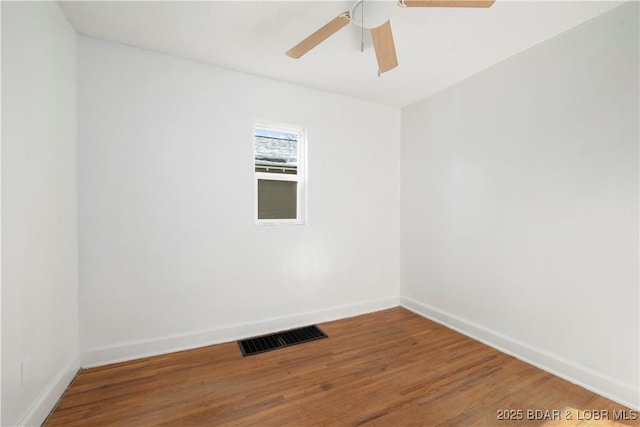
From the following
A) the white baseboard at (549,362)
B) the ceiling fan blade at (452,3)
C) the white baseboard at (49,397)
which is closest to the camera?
the ceiling fan blade at (452,3)

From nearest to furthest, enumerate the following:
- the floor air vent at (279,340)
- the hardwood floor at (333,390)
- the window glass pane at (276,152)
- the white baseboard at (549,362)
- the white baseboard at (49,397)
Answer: the white baseboard at (49,397), the hardwood floor at (333,390), the white baseboard at (549,362), the floor air vent at (279,340), the window glass pane at (276,152)

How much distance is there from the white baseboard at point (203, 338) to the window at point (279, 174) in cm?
105

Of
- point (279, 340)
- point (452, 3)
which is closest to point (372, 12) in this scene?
point (452, 3)

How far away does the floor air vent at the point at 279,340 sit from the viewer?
2.54 m

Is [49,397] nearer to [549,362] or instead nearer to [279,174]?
[279,174]

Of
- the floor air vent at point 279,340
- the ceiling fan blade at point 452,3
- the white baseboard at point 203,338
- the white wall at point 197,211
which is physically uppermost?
the ceiling fan blade at point 452,3

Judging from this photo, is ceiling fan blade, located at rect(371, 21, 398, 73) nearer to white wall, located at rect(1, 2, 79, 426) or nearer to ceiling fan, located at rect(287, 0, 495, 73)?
ceiling fan, located at rect(287, 0, 495, 73)

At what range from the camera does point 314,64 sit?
101 inches

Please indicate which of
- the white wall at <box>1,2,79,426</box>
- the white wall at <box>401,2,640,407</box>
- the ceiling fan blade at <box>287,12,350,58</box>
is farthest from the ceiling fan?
the white wall at <box>1,2,79,426</box>

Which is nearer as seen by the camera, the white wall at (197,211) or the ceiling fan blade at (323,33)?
the ceiling fan blade at (323,33)

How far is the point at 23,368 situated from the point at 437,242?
3.44 m

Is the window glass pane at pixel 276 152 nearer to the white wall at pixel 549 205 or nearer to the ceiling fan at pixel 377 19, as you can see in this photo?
the ceiling fan at pixel 377 19

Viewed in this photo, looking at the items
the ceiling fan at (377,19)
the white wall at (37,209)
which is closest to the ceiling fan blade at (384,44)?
the ceiling fan at (377,19)

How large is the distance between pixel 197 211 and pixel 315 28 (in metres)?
1.82
